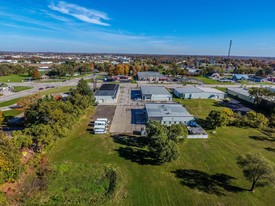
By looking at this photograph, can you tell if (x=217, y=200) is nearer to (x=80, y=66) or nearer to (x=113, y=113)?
(x=113, y=113)

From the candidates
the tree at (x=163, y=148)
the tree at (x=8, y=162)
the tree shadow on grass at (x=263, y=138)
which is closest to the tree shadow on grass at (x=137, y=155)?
the tree at (x=163, y=148)

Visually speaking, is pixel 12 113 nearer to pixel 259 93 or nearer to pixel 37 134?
pixel 37 134

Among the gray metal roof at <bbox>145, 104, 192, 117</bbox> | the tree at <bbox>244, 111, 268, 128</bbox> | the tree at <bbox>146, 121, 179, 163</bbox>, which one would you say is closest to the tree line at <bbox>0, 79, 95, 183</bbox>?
the tree at <bbox>146, 121, 179, 163</bbox>

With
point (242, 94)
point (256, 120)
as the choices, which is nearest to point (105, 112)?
point (256, 120)

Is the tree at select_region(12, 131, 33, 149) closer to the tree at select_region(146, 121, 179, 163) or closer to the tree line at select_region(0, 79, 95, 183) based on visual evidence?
the tree line at select_region(0, 79, 95, 183)

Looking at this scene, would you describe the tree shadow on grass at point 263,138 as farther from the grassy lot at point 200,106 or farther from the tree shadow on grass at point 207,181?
the tree shadow on grass at point 207,181

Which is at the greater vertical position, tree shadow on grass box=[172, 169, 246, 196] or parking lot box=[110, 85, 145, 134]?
parking lot box=[110, 85, 145, 134]
